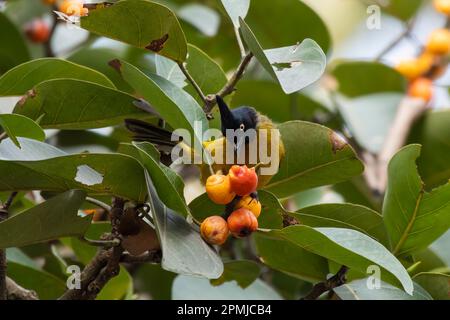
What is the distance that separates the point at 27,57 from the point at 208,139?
43.2 inches

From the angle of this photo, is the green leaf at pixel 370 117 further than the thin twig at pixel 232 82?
Yes

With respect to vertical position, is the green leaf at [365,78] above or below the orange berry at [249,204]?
below

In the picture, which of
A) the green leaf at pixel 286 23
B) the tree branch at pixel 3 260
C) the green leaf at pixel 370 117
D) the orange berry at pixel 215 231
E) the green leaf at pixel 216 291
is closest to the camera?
the orange berry at pixel 215 231

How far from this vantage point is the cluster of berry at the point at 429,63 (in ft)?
8.76

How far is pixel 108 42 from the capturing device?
2.61 m

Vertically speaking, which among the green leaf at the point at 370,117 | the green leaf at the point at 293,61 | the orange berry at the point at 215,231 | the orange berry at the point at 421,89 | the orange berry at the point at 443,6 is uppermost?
the green leaf at the point at 293,61

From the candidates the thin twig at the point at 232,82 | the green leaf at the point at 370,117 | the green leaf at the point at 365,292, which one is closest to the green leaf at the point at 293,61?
the thin twig at the point at 232,82

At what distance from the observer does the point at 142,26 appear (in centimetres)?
125

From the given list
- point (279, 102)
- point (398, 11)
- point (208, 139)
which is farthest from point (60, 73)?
point (398, 11)

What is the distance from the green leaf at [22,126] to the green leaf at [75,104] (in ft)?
0.48

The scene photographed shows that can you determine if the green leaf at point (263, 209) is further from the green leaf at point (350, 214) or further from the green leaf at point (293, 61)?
the green leaf at point (293, 61)

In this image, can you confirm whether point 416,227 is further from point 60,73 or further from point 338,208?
point 60,73

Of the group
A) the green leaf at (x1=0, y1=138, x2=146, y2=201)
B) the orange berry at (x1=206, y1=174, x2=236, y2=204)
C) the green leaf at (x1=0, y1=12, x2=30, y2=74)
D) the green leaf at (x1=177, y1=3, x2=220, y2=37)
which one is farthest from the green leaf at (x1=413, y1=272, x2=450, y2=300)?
the green leaf at (x1=0, y1=12, x2=30, y2=74)

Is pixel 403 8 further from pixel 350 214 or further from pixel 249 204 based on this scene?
pixel 249 204
